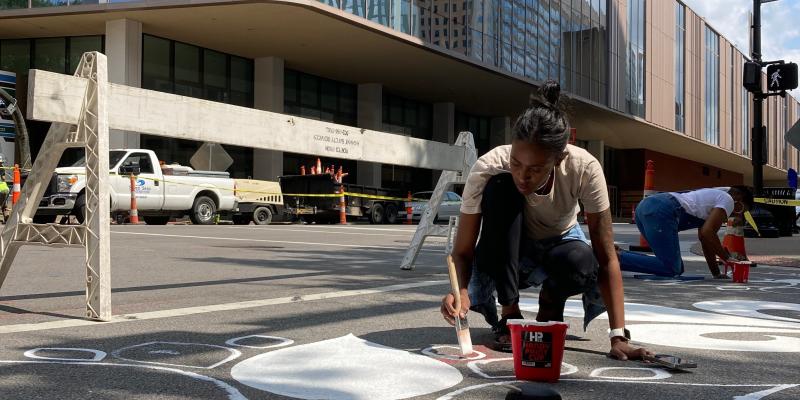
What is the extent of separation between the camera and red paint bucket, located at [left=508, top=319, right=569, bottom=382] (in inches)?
134

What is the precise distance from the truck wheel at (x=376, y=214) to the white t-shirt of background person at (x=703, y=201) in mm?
20176

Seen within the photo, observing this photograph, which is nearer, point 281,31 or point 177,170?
point 177,170

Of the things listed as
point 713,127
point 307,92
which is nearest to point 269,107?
point 307,92

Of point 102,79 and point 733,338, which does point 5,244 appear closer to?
point 102,79

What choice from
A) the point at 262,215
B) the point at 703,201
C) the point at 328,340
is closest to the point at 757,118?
the point at 703,201

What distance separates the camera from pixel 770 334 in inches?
198

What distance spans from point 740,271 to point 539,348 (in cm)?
588

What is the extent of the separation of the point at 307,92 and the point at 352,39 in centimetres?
Result: 651

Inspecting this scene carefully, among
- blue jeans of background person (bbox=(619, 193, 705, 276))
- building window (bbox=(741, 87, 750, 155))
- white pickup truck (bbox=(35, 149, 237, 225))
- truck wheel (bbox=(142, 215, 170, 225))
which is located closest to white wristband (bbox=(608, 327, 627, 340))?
blue jeans of background person (bbox=(619, 193, 705, 276))

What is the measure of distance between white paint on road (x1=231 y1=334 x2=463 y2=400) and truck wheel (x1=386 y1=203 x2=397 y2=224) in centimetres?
2514

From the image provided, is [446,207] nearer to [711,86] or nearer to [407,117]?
[407,117]

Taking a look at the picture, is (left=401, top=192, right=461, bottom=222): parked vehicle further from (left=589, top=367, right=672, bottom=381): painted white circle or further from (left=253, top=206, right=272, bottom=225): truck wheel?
(left=589, top=367, right=672, bottom=381): painted white circle

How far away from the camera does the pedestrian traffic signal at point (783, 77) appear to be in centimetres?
1539

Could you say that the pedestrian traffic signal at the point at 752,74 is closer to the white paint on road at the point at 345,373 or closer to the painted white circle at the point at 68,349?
the white paint on road at the point at 345,373
